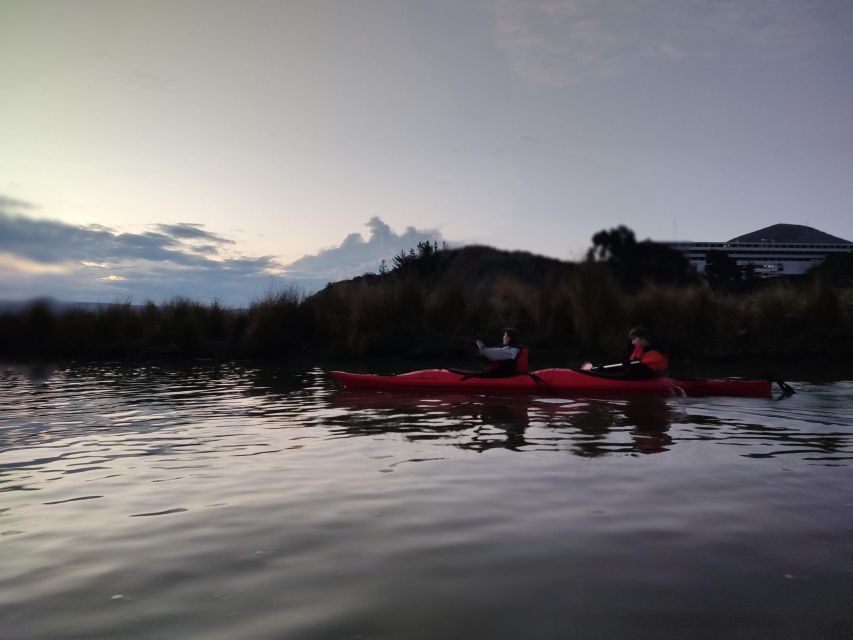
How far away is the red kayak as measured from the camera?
9.30m

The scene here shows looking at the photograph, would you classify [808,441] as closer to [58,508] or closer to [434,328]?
[58,508]

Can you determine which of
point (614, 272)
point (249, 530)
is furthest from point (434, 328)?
point (249, 530)

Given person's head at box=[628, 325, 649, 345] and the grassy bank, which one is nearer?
person's head at box=[628, 325, 649, 345]

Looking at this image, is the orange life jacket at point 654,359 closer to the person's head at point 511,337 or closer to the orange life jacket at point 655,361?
the orange life jacket at point 655,361

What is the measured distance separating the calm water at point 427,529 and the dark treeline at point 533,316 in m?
7.13

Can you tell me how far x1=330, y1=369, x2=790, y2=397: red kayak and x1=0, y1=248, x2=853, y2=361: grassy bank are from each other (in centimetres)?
408

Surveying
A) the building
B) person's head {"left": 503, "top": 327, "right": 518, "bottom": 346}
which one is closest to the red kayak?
person's head {"left": 503, "top": 327, "right": 518, "bottom": 346}

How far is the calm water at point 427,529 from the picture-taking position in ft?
8.22

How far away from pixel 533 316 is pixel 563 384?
6033mm

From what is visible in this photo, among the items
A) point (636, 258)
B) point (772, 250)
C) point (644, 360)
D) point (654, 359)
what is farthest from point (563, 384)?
point (772, 250)

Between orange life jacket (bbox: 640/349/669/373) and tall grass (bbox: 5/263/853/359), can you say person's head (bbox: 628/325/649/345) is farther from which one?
tall grass (bbox: 5/263/853/359)

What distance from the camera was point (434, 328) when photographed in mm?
15734

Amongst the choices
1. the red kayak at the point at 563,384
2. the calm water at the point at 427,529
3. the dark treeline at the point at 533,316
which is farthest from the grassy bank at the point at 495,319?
the calm water at the point at 427,529

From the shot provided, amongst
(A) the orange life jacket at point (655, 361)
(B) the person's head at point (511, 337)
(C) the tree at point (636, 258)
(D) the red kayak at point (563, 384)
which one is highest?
(C) the tree at point (636, 258)
